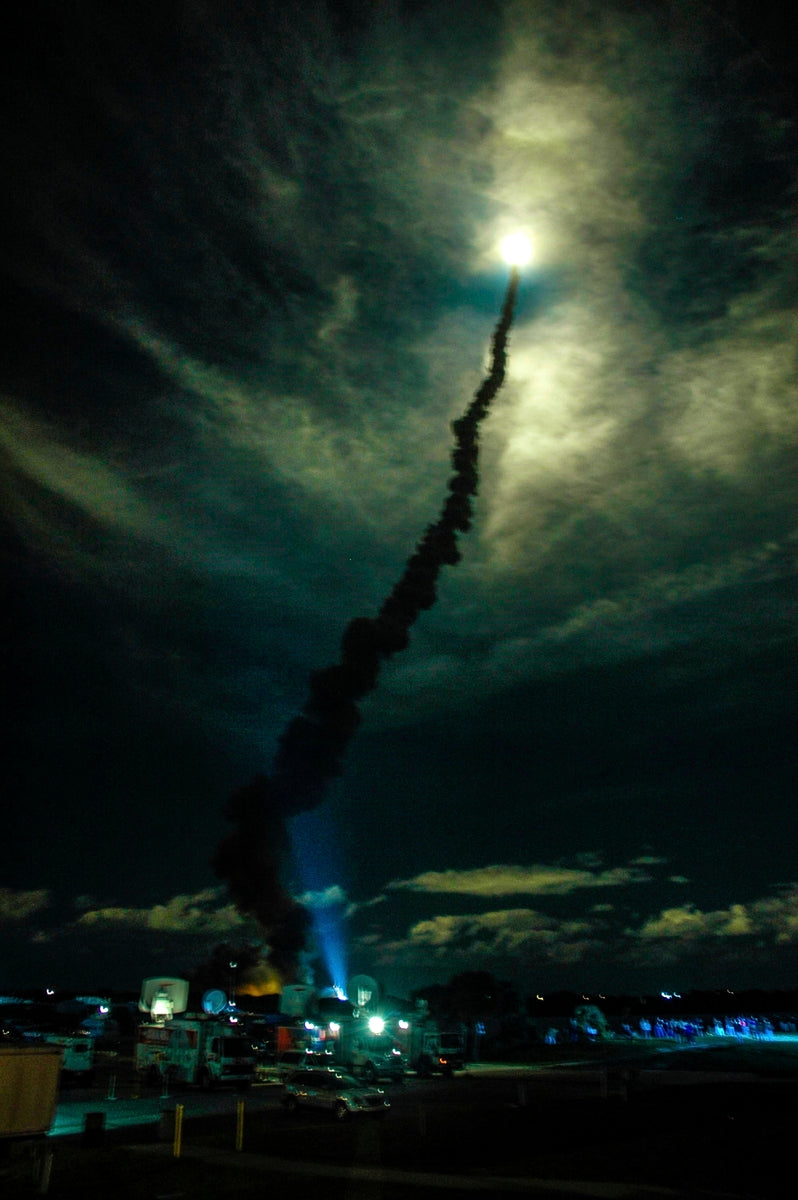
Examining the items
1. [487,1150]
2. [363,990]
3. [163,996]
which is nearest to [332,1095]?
[487,1150]

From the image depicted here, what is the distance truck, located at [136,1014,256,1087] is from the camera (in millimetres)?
39531

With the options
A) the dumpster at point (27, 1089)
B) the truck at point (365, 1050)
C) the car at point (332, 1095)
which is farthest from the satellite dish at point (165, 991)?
the dumpster at point (27, 1089)

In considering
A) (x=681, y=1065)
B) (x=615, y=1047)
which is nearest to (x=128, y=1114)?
(x=681, y=1065)

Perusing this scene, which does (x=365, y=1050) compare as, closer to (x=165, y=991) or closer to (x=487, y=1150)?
(x=165, y=991)

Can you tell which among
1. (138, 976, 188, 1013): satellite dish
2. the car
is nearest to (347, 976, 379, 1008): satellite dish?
(138, 976, 188, 1013): satellite dish

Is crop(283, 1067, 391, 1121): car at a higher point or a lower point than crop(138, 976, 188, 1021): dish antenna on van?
lower

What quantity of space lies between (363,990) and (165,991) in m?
18.0

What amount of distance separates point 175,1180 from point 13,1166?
3.58m

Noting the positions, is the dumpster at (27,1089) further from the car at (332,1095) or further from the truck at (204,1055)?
the truck at (204,1055)

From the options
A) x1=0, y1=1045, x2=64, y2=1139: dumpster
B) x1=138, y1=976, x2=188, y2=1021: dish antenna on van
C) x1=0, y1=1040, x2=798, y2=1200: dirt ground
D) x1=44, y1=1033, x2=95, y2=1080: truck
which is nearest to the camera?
x1=0, y1=1045, x2=64, y2=1139: dumpster

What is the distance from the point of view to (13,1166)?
16984mm

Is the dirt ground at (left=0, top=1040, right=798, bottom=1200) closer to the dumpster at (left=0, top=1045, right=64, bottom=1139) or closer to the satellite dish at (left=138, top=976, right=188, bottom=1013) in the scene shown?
the dumpster at (left=0, top=1045, right=64, bottom=1139)

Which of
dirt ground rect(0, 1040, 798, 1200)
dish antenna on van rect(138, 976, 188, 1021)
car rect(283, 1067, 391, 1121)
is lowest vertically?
dirt ground rect(0, 1040, 798, 1200)

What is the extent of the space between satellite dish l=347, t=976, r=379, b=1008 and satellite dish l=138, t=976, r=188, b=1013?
15240mm
